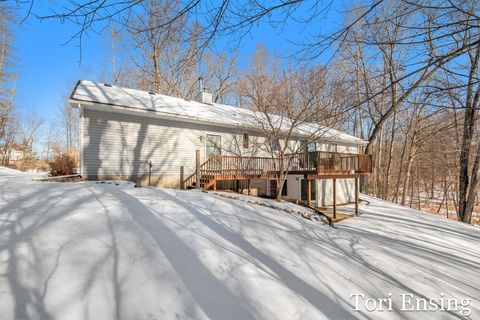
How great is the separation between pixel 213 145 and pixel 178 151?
6.51 ft

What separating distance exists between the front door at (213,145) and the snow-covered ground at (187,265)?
235 inches

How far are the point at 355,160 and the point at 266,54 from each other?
786cm

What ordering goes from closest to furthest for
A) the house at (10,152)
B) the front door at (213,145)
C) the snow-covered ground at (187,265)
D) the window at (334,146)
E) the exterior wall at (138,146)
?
the snow-covered ground at (187,265) → the exterior wall at (138,146) → the front door at (213,145) → the window at (334,146) → the house at (10,152)

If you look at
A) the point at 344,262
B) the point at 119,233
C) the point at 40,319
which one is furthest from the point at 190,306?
the point at 344,262

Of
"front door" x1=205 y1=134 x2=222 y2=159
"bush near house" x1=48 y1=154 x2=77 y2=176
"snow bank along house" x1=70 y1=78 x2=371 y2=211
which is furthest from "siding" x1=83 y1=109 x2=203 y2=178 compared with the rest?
"bush near house" x1=48 y1=154 x2=77 y2=176

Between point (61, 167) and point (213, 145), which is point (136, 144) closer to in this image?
point (61, 167)

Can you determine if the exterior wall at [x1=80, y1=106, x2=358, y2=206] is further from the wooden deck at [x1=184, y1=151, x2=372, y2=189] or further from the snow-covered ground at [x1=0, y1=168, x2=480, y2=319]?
the snow-covered ground at [x1=0, y1=168, x2=480, y2=319]

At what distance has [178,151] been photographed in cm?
1070

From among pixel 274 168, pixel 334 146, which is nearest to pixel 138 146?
pixel 274 168

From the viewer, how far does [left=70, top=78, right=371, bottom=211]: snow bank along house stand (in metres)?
8.87

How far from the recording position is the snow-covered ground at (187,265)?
2.33m

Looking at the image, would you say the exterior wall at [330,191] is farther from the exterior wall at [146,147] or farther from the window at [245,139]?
the window at [245,139]

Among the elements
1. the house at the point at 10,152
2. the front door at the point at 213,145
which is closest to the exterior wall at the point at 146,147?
the front door at the point at 213,145

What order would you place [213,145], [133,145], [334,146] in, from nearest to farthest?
1. [133,145]
2. [213,145]
3. [334,146]
